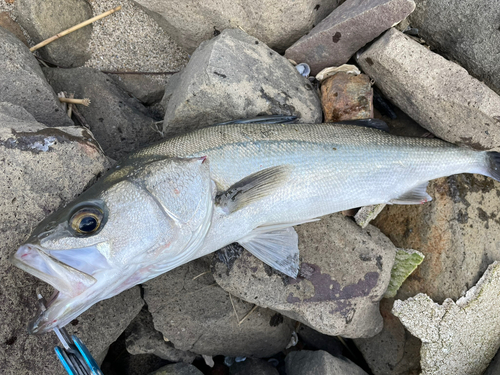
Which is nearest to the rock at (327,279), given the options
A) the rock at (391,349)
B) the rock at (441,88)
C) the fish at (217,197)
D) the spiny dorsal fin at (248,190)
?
the fish at (217,197)

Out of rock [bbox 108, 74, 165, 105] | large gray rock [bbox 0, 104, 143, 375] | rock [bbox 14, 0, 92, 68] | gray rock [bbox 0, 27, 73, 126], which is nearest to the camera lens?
large gray rock [bbox 0, 104, 143, 375]

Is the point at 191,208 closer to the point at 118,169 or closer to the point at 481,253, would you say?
the point at 118,169

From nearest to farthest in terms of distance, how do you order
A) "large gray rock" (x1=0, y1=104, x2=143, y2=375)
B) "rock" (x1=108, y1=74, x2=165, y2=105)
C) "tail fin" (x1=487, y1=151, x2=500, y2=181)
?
"large gray rock" (x1=0, y1=104, x2=143, y2=375)
"tail fin" (x1=487, y1=151, x2=500, y2=181)
"rock" (x1=108, y1=74, x2=165, y2=105)

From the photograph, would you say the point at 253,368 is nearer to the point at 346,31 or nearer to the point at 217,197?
the point at 217,197

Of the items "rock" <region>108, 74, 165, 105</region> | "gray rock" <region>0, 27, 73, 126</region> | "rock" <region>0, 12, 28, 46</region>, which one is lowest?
"rock" <region>108, 74, 165, 105</region>

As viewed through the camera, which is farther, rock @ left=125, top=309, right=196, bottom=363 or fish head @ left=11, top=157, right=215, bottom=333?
rock @ left=125, top=309, right=196, bottom=363

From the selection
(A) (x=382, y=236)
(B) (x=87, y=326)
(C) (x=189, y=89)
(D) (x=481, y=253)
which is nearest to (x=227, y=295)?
(B) (x=87, y=326)

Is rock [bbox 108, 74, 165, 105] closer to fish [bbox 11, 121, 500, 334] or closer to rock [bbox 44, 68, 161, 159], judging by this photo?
rock [bbox 44, 68, 161, 159]

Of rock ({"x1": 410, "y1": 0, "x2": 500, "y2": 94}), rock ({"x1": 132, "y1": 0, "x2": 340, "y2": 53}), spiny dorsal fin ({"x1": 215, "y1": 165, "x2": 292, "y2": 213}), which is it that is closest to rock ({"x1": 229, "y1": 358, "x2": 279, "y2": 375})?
spiny dorsal fin ({"x1": 215, "y1": 165, "x2": 292, "y2": 213})

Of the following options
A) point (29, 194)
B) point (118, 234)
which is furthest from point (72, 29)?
point (118, 234)
